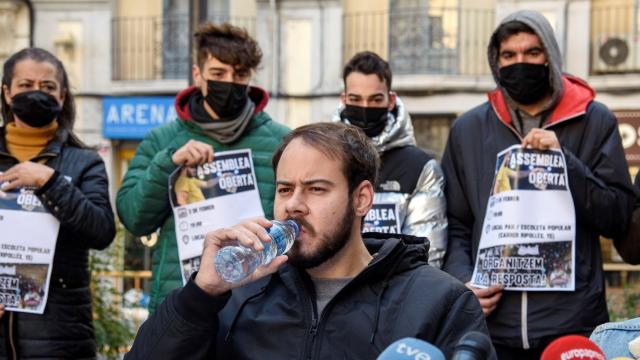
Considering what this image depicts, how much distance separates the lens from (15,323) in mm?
4344

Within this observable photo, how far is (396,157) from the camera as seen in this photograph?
4.45 metres

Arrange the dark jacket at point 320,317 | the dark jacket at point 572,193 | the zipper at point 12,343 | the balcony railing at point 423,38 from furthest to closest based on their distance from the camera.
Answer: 1. the balcony railing at point 423,38
2. the zipper at point 12,343
3. the dark jacket at point 572,193
4. the dark jacket at point 320,317

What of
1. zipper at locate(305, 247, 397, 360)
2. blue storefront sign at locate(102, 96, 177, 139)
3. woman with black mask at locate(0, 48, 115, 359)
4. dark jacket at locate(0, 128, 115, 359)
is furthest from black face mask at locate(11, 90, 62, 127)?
blue storefront sign at locate(102, 96, 177, 139)

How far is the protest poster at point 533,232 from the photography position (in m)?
3.90

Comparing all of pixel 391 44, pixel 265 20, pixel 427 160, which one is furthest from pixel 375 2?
pixel 427 160

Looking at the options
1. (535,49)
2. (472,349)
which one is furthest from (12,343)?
(472,349)

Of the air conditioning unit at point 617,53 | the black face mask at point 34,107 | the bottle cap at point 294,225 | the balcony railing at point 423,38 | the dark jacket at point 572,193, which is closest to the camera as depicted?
the bottle cap at point 294,225

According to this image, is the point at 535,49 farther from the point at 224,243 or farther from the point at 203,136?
the point at 224,243

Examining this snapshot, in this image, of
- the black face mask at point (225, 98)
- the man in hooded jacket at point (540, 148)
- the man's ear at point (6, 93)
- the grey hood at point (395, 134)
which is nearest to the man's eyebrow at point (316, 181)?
the man in hooded jacket at point (540, 148)

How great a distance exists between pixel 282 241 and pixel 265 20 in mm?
14632

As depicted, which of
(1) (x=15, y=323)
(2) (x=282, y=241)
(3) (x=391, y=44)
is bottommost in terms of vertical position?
(1) (x=15, y=323)

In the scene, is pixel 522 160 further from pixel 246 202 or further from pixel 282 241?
pixel 282 241

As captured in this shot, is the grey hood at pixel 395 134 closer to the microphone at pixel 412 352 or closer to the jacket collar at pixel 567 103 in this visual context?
the jacket collar at pixel 567 103

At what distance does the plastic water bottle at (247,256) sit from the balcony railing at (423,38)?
14.7 meters
